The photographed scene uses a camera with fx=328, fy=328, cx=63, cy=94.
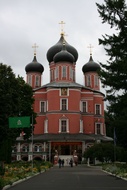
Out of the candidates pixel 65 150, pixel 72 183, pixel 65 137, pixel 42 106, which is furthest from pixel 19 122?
pixel 42 106

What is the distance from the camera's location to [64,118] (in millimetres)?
56188

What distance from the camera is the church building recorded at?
54.0 meters

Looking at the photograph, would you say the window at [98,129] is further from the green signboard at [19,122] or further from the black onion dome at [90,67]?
the green signboard at [19,122]

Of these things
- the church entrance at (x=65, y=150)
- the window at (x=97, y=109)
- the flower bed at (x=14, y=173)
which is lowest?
the flower bed at (x=14, y=173)

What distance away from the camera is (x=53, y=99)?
2255 inches

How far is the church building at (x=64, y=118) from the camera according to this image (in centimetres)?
5400

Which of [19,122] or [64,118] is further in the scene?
[64,118]

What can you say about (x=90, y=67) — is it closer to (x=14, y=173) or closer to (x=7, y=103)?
(x=7, y=103)

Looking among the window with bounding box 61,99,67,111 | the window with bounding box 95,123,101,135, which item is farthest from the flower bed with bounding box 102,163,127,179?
the window with bounding box 95,123,101,135

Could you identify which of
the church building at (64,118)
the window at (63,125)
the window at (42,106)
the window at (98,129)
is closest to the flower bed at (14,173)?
the church building at (64,118)

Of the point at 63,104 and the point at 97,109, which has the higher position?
the point at 63,104

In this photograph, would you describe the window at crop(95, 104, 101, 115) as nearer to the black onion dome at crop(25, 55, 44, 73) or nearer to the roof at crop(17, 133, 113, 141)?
the roof at crop(17, 133, 113, 141)

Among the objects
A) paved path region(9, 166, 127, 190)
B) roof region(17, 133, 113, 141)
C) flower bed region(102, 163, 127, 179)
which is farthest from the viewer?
roof region(17, 133, 113, 141)

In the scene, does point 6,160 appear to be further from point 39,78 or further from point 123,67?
point 39,78
